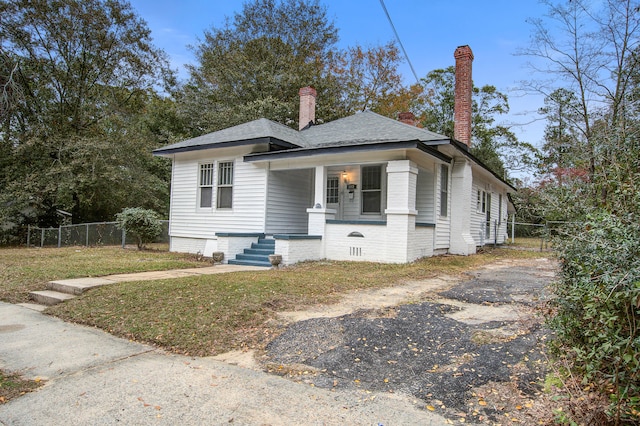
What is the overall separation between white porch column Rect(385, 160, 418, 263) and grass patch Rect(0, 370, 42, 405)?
26.3 feet

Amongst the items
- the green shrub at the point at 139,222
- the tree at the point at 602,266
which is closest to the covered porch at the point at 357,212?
the green shrub at the point at 139,222

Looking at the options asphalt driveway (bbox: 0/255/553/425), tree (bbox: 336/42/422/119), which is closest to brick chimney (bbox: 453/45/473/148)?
asphalt driveway (bbox: 0/255/553/425)

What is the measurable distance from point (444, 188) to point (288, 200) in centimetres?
509

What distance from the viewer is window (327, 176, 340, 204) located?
13734mm

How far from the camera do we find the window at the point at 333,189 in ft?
45.1

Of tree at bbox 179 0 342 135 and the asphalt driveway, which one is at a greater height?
tree at bbox 179 0 342 135

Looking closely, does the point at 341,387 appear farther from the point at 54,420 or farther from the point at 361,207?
the point at 361,207

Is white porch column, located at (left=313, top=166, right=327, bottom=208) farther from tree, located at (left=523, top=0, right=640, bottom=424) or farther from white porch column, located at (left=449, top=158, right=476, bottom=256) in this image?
tree, located at (left=523, top=0, right=640, bottom=424)

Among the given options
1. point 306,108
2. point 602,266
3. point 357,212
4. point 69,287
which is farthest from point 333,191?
point 602,266

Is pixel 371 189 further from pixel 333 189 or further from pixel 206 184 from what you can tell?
pixel 206 184

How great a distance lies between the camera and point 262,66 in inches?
966

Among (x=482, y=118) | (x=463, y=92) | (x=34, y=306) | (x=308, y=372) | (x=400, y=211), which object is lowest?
(x=34, y=306)

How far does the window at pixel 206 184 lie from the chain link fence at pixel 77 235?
12.7ft

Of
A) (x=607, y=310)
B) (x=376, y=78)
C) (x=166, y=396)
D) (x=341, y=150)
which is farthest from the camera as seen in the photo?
(x=376, y=78)
